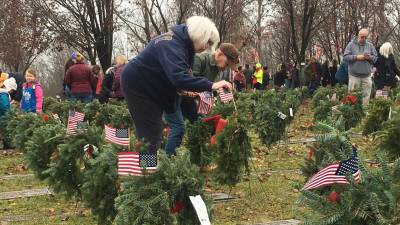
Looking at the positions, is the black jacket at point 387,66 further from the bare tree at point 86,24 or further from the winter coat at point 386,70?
the bare tree at point 86,24

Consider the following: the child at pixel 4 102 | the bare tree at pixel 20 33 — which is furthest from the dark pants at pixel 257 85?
the child at pixel 4 102

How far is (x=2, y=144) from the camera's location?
42.6 ft

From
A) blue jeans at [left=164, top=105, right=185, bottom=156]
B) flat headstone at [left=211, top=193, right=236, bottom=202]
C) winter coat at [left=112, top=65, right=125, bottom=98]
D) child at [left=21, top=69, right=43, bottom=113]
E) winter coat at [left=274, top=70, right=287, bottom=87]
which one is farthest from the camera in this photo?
winter coat at [left=274, top=70, right=287, bottom=87]

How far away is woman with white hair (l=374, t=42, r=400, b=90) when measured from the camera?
549 inches

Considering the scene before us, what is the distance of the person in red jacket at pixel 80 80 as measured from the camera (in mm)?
13180

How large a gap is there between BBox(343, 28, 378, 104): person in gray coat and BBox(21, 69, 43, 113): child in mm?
6081

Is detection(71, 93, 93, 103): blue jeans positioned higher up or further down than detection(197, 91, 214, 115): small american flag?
further down

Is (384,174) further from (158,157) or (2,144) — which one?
(2,144)

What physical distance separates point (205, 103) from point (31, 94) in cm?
566

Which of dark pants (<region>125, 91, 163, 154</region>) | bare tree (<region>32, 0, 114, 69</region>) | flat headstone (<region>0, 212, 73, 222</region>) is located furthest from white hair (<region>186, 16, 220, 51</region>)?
bare tree (<region>32, 0, 114, 69</region>)

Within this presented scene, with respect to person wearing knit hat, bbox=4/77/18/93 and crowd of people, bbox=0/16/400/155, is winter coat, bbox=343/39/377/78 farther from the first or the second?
person wearing knit hat, bbox=4/77/18/93

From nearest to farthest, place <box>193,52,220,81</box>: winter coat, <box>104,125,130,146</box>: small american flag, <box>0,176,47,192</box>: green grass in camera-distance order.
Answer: <box>104,125,130,146</box>: small american flag, <box>193,52,220,81</box>: winter coat, <box>0,176,47,192</box>: green grass

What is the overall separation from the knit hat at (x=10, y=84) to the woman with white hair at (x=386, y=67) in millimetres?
8368

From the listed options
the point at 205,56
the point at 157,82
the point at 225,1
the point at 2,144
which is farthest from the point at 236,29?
the point at 157,82
